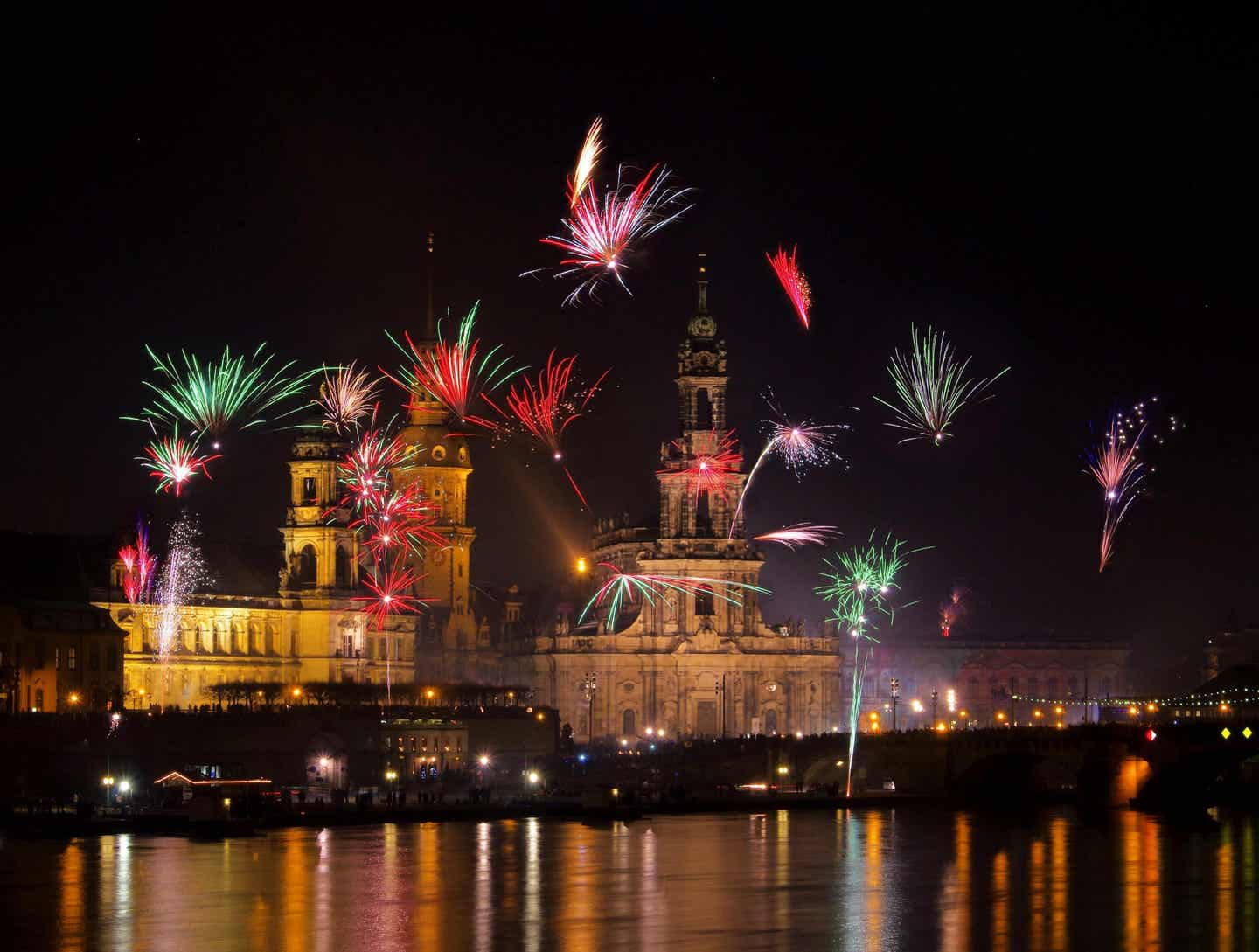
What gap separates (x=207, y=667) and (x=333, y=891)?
71424mm

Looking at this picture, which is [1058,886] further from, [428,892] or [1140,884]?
[428,892]

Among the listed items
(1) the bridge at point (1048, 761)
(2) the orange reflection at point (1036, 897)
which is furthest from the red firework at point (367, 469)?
(2) the orange reflection at point (1036, 897)

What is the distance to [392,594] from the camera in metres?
146

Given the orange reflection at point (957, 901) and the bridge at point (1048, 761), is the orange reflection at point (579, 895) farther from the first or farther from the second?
the bridge at point (1048, 761)

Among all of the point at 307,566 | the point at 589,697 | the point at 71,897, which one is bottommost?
the point at 71,897

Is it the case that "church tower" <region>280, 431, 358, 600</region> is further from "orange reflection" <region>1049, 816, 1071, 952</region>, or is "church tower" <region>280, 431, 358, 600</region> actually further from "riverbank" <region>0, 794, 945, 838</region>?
"orange reflection" <region>1049, 816, 1071, 952</region>

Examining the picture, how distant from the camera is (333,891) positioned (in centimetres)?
7281

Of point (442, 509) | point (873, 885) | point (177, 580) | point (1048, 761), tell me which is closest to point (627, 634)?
point (442, 509)

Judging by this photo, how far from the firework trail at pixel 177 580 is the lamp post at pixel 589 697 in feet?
85.8

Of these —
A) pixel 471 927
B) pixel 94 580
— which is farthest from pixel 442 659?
pixel 471 927

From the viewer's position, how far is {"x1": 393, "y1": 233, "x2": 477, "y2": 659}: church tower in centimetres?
15475

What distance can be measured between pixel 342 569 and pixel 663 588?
23.0 meters

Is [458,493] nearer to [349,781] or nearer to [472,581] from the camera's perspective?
[472,581]

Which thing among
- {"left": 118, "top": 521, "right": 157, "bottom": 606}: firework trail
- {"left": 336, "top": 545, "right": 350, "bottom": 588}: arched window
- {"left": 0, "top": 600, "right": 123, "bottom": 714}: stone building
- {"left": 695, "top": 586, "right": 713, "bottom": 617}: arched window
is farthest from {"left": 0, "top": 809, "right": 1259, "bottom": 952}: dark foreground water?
{"left": 695, "top": 586, "right": 713, "bottom": 617}: arched window
